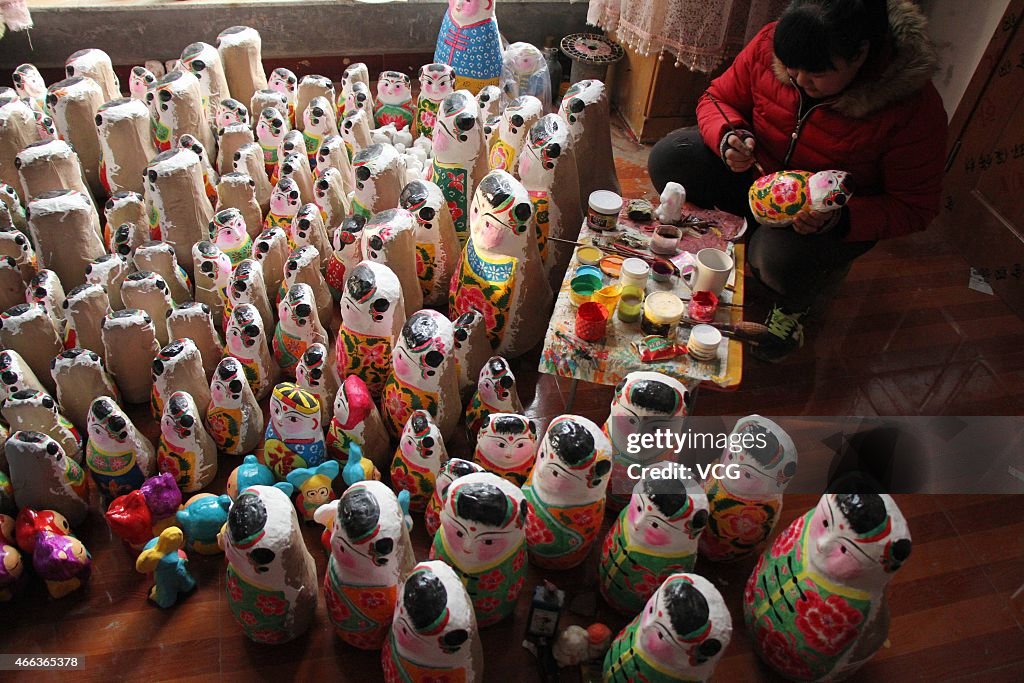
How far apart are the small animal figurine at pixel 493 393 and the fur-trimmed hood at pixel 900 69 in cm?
123

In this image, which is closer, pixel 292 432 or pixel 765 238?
pixel 292 432

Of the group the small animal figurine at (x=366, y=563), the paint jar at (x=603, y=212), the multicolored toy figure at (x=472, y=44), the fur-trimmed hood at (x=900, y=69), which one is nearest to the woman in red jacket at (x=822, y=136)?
the fur-trimmed hood at (x=900, y=69)

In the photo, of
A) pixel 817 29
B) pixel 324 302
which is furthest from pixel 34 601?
pixel 817 29

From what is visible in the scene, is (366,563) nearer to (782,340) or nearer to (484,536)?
(484,536)

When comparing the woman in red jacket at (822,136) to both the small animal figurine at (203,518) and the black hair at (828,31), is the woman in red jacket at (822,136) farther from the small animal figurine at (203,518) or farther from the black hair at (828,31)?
the small animal figurine at (203,518)

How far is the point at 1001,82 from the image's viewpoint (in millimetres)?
2736

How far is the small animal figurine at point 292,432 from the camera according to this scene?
5.83ft

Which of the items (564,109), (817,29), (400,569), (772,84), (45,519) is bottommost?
(45,519)

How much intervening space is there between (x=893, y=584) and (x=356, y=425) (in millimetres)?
1397

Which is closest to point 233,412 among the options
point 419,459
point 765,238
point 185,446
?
point 185,446

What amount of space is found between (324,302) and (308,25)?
1.83 meters

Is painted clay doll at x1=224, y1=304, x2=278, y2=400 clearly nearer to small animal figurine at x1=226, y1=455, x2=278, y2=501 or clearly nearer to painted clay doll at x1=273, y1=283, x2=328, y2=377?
painted clay doll at x1=273, y1=283, x2=328, y2=377

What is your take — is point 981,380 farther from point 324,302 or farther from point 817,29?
point 324,302

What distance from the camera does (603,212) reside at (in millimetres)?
2221
